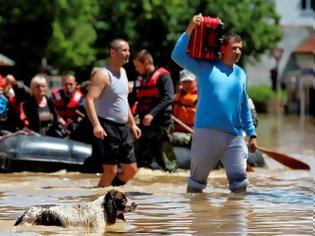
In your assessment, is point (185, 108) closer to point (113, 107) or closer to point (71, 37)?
point (113, 107)

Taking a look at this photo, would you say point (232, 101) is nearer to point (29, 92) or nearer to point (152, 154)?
point (152, 154)

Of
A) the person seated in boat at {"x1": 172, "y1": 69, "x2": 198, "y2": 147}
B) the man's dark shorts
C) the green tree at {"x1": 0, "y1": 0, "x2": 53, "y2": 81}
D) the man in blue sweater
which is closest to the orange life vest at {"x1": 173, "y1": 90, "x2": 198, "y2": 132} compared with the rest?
the person seated in boat at {"x1": 172, "y1": 69, "x2": 198, "y2": 147}

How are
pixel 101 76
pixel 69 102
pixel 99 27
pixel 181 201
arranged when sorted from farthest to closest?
pixel 99 27, pixel 69 102, pixel 101 76, pixel 181 201

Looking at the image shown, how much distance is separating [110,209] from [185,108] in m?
7.57

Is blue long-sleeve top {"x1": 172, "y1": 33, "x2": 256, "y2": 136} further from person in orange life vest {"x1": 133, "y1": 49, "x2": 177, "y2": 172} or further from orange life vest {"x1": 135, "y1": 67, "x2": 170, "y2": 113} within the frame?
orange life vest {"x1": 135, "y1": 67, "x2": 170, "y2": 113}

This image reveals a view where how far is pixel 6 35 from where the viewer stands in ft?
149

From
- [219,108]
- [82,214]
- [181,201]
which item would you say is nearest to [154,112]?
[181,201]

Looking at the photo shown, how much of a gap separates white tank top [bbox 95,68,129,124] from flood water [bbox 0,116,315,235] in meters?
0.83

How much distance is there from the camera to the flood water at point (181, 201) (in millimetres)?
10602

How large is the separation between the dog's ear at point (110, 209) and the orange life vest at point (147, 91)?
6053 mm

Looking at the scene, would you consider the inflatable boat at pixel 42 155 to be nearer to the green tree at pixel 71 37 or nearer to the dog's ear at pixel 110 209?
the dog's ear at pixel 110 209

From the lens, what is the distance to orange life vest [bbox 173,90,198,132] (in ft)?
59.6

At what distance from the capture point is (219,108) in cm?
1252

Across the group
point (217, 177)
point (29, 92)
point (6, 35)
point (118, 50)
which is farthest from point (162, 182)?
point (6, 35)
